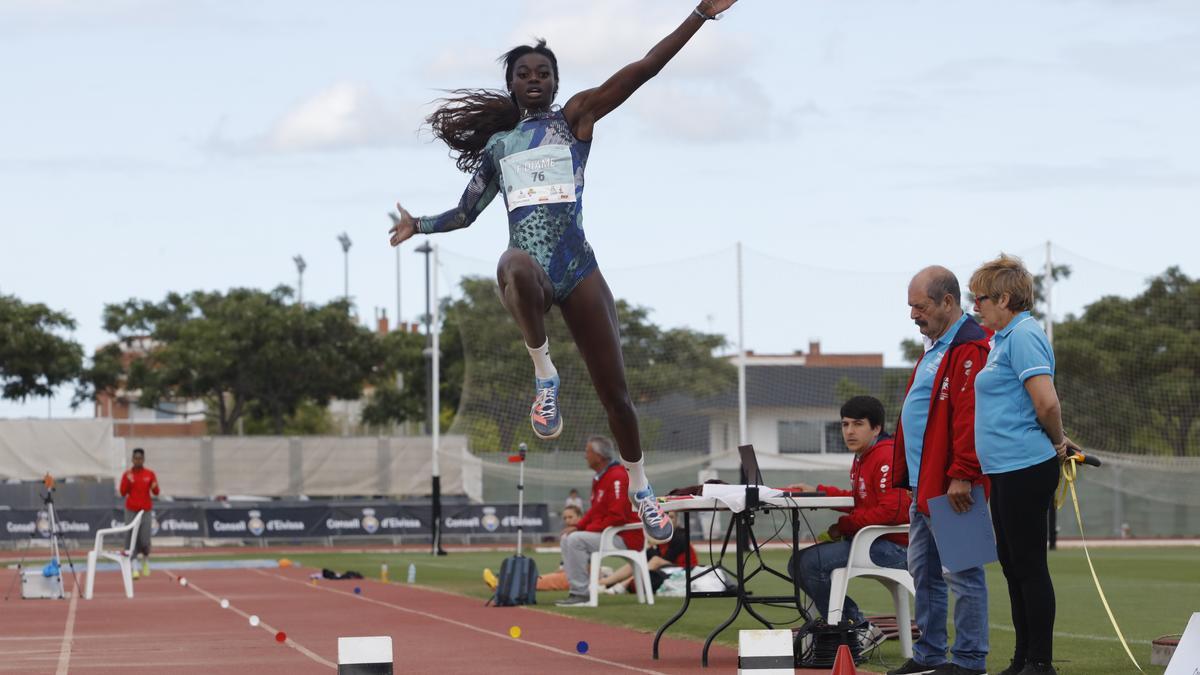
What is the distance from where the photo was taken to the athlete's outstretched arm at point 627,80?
6.31 m

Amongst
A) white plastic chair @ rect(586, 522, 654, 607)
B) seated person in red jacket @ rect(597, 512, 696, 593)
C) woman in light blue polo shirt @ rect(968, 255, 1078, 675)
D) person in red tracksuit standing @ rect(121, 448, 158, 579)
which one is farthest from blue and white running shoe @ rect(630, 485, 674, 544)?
person in red tracksuit standing @ rect(121, 448, 158, 579)

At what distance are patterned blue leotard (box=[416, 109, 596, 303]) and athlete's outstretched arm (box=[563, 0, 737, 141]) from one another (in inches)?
2.5

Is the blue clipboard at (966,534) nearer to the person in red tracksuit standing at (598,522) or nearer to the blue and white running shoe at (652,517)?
the blue and white running shoe at (652,517)

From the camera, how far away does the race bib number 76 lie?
6.38 meters

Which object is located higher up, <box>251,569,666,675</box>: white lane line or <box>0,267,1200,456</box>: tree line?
<box>0,267,1200,456</box>: tree line

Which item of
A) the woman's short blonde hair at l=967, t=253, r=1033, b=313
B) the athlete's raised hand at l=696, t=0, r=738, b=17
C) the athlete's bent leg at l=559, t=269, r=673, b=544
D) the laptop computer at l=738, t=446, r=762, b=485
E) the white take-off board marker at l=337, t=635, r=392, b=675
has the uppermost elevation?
the athlete's raised hand at l=696, t=0, r=738, b=17

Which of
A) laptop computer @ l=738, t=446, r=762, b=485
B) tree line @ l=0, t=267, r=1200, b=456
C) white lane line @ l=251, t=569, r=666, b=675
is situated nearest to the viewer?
white lane line @ l=251, t=569, r=666, b=675

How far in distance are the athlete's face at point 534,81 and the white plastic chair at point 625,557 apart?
27.7 feet

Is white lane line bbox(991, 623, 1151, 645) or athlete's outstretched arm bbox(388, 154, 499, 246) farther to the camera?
white lane line bbox(991, 623, 1151, 645)

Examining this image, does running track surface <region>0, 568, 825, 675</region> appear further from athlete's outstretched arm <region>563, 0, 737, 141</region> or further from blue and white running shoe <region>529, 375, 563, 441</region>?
athlete's outstretched arm <region>563, 0, 737, 141</region>

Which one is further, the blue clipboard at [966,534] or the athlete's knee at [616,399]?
the blue clipboard at [966,534]

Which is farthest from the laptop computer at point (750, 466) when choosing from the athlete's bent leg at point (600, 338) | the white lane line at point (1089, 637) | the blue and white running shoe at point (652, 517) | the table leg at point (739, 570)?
the athlete's bent leg at point (600, 338)

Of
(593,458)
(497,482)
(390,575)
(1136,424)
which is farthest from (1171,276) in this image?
(593,458)

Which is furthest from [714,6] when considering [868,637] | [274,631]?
[274,631]
